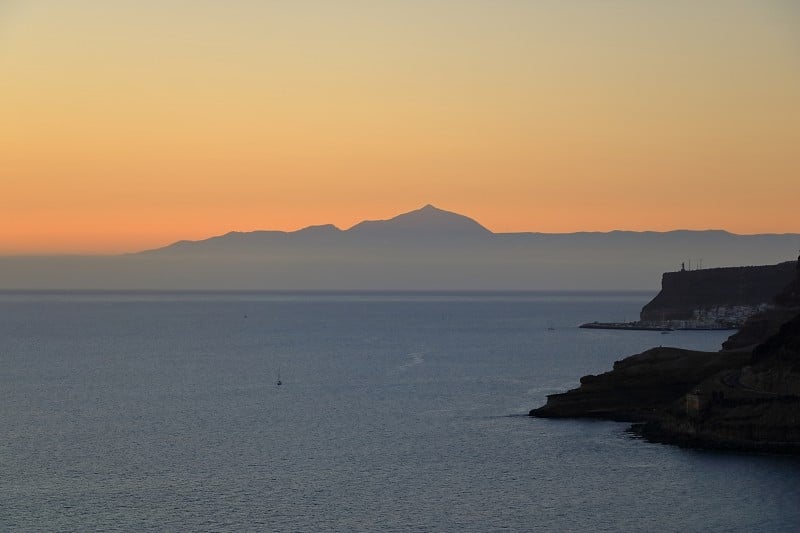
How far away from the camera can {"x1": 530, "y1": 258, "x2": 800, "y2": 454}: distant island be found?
244 ft

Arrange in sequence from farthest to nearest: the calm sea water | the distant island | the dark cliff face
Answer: the dark cliff face < the distant island < the calm sea water

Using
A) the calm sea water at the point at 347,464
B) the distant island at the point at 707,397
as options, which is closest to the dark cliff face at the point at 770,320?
the calm sea water at the point at 347,464

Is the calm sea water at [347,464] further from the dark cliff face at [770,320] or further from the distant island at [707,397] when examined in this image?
the dark cliff face at [770,320]

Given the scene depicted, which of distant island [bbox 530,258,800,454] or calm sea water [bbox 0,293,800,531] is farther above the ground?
distant island [bbox 530,258,800,454]

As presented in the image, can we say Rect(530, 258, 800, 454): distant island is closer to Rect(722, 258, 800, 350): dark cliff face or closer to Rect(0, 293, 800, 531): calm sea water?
Rect(0, 293, 800, 531): calm sea water

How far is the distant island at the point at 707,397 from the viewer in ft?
244

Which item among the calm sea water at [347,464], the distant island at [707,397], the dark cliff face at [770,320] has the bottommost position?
the calm sea water at [347,464]

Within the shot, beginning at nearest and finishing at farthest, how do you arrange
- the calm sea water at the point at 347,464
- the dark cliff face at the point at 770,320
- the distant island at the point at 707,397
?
the calm sea water at the point at 347,464
the distant island at the point at 707,397
the dark cliff face at the point at 770,320

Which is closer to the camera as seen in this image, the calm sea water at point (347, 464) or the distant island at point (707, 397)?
the calm sea water at point (347, 464)

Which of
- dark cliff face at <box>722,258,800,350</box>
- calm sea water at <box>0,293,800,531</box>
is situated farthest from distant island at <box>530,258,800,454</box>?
dark cliff face at <box>722,258,800,350</box>

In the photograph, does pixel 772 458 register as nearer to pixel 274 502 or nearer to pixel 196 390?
pixel 274 502

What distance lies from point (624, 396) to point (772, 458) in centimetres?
2472

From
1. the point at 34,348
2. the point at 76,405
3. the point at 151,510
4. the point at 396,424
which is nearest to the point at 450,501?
the point at 151,510

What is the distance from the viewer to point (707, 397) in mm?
79062
